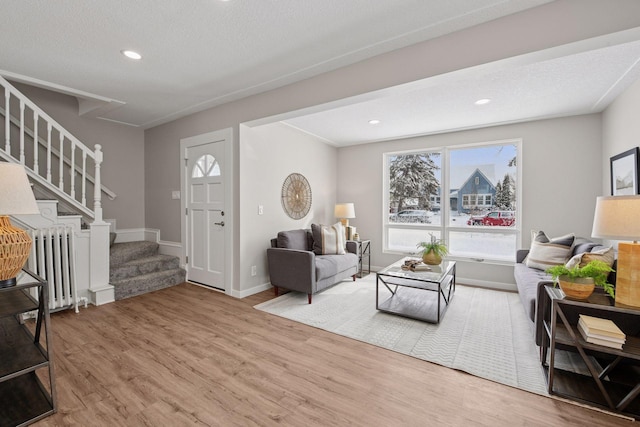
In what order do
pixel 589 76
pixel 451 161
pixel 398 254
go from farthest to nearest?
pixel 398 254
pixel 451 161
pixel 589 76

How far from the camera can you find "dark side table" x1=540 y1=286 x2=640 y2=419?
1664mm

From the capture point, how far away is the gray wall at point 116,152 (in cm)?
402

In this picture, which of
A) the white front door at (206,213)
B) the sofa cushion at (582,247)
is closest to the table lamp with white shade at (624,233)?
the sofa cushion at (582,247)

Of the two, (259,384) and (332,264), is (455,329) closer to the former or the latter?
(332,264)

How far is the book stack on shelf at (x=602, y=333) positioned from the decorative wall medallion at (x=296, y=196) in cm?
352

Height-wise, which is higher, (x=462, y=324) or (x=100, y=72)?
(x=100, y=72)

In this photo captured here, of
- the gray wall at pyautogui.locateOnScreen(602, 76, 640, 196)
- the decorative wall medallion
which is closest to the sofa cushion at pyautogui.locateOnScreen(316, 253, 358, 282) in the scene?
the decorative wall medallion

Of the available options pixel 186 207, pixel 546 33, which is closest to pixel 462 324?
pixel 546 33

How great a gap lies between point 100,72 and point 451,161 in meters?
4.79

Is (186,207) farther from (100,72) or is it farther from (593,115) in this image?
(593,115)

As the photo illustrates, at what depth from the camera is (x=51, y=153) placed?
3908 mm

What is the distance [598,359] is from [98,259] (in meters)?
4.96

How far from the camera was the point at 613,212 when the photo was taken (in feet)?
5.46

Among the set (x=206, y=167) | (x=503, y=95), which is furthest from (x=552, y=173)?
Answer: (x=206, y=167)
